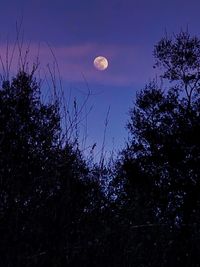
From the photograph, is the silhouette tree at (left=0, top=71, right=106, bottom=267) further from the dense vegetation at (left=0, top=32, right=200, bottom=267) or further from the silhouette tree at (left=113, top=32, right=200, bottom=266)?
the silhouette tree at (left=113, top=32, right=200, bottom=266)

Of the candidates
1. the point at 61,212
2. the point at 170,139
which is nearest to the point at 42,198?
the point at 61,212

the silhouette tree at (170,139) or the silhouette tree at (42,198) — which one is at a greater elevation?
the silhouette tree at (170,139)

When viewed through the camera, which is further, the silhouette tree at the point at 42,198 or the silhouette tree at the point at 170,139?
the silhouette tree at the point at 170,139

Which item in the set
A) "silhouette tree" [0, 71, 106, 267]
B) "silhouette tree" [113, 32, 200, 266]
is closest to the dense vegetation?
"silhouette tree" [0, 71, 106, 267]

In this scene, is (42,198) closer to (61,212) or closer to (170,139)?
(61,212)

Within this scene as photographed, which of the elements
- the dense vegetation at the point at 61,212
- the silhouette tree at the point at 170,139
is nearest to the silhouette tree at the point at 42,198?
the dense vegetation at the point at 61,212

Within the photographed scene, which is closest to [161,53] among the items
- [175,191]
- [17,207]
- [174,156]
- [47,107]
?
[174,156]

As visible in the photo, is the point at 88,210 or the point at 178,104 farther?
the point at 178,104

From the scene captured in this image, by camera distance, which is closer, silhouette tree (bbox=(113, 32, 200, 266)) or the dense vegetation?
the dense vegetation

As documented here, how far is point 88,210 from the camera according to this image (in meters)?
4.15

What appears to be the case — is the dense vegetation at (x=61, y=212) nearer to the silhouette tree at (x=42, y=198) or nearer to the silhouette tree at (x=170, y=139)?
the silhouette tree at (x=42, y=198)

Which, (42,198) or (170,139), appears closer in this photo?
(42,198)

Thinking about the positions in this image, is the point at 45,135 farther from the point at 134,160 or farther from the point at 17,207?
the point at 134,160

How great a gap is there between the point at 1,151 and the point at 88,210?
2.56ft
